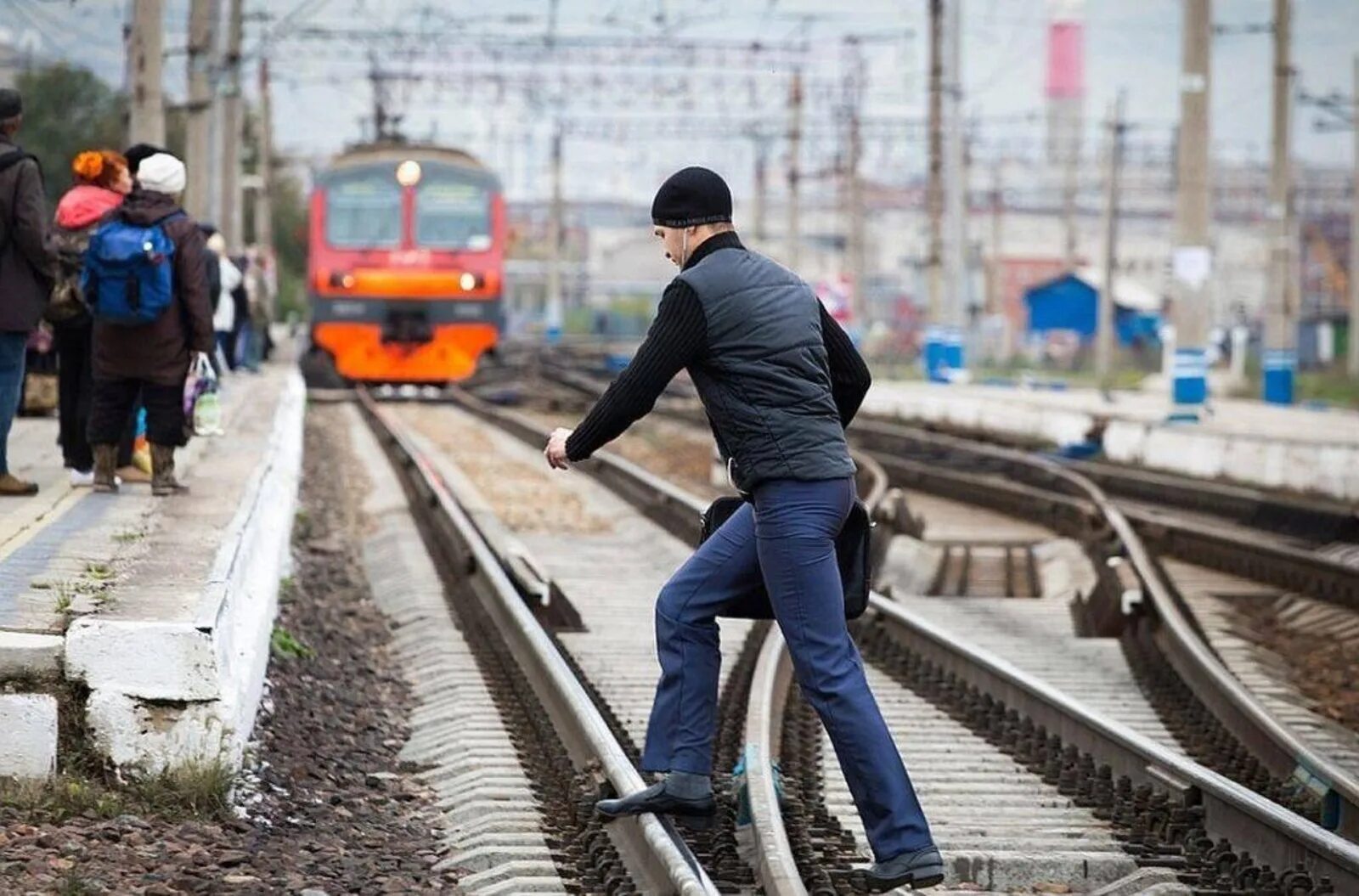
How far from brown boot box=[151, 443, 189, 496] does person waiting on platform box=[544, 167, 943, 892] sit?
5.49m

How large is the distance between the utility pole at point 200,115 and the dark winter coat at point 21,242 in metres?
16.6

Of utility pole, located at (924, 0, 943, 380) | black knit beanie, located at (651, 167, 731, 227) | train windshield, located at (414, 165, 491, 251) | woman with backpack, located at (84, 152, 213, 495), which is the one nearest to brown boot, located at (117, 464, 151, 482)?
woman with backpack, located at (84, 152, 213, 495)

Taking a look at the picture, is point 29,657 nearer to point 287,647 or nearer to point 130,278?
point 287,647

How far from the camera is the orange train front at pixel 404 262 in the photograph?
115ft

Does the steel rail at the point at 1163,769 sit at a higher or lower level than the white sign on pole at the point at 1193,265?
lower

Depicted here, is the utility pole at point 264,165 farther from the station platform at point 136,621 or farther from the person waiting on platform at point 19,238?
the station platform at point 136,621

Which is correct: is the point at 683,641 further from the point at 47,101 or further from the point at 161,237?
the point at 47,101

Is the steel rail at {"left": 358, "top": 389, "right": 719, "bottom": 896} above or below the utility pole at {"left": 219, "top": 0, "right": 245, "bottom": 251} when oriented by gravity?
below

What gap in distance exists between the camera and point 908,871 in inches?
223

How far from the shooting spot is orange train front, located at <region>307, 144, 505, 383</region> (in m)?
35.1

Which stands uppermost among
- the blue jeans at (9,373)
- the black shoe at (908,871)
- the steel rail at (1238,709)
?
the blue jeans at (9,373)

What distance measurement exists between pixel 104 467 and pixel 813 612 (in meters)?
6.16

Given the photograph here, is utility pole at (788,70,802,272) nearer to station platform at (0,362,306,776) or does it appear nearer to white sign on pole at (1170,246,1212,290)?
white sign on pole at (1170,246,1212,290)

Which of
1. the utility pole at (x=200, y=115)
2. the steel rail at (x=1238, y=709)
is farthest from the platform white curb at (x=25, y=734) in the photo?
the utility pole at (x=200, y=115)
